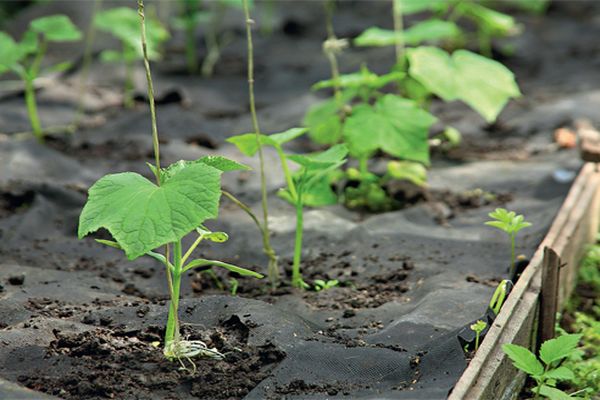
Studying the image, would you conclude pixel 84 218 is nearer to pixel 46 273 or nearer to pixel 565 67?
pixel 46 273

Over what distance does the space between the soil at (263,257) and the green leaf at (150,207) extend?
1.37 feet

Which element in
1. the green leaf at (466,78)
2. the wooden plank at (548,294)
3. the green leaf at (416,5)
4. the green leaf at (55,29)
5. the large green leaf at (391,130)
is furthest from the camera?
the green leaf at (416,5)

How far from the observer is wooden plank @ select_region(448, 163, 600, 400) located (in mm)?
2320

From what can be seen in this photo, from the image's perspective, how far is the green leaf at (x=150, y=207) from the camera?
2107 millimetres

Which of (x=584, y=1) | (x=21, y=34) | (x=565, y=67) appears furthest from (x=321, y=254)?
(x=584, y=1)

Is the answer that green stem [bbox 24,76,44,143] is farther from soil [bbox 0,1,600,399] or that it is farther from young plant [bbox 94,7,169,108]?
young plant [bbox 94,7,169,108]

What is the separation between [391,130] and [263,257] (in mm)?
712

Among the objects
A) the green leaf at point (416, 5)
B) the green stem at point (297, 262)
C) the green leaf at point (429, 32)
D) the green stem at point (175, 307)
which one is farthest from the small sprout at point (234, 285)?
the green leaf at point (416, 5)

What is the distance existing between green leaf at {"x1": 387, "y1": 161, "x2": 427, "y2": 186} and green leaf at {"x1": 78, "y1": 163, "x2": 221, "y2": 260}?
1.69 meters

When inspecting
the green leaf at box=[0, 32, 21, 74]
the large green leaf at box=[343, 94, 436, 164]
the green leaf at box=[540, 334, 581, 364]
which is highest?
the green leaf at box=[0, 32, 21, 74]

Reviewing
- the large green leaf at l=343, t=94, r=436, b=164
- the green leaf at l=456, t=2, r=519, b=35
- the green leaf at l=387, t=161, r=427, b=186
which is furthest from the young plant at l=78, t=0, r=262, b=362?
the green leaf at l=456, t=2, r=519, b=35

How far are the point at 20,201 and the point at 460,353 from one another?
2.11 meters

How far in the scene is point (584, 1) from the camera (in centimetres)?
715

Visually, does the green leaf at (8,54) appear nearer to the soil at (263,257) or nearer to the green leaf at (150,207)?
the soil at (263,257)
